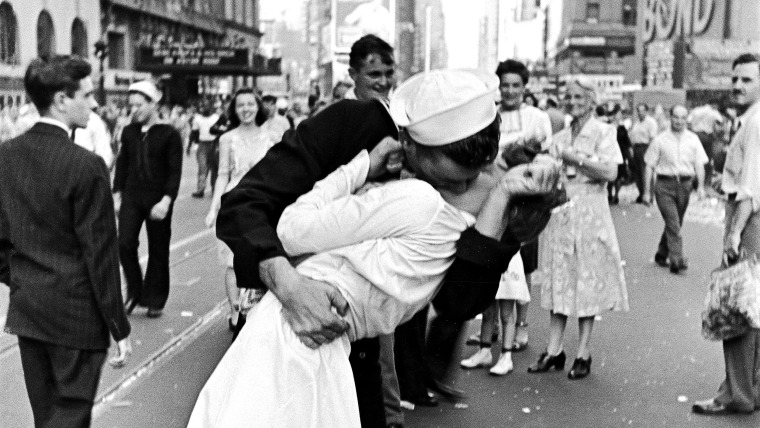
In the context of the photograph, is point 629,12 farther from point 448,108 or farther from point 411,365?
point 448,108

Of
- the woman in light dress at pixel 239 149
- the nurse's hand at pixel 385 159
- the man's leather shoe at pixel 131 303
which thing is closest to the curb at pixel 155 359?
the woman in light dress at pixel 239 149

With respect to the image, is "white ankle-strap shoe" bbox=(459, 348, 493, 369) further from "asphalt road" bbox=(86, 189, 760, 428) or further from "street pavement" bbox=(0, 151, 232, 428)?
"street pavement" bbox=(0, 151, 232, 428)

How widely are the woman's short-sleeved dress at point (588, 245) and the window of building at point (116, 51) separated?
61.9 metres

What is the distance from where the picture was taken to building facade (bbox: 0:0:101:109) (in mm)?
44959

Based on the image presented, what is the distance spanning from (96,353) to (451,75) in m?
2.20

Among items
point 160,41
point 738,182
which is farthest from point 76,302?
point 160,41

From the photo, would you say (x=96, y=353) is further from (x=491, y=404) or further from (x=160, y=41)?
(x=160, y=41)

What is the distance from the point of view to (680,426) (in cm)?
650

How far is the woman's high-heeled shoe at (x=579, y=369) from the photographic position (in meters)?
7.70

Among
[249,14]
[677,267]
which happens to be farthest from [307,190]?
[249,14]

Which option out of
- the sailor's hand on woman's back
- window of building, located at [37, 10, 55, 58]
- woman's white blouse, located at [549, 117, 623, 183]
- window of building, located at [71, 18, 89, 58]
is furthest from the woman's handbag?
window of building, located at [71, 18, 89, 58]

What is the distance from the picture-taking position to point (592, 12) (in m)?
123

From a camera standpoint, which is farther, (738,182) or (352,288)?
(738,182)

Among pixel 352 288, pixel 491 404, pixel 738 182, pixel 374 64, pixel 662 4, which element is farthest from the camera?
pixel 662 4
